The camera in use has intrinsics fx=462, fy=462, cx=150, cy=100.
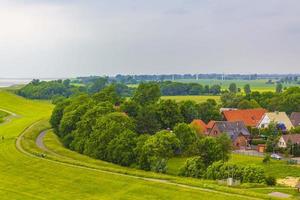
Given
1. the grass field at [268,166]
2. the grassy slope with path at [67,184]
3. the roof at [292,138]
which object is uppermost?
the roof at [292,138]

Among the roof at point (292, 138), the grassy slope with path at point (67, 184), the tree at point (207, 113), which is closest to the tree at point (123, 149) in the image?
the grassy slope with path at point (67, 184)

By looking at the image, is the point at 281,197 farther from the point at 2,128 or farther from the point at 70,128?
the point at 2,128

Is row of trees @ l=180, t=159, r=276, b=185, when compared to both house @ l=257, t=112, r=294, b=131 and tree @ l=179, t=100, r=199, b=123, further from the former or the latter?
house @ l=257, t=112, r=294, b=131

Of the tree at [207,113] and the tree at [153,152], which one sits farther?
the tree at [207,113]

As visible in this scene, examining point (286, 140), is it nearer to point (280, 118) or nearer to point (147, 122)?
point (280, 118)

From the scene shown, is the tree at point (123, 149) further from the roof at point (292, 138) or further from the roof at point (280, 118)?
the roof at point (280, 118)

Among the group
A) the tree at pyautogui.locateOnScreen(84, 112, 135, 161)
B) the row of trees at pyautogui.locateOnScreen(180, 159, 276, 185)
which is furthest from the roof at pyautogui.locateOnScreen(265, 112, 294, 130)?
the row of trees at pyautogui.locateOnScreen(180, 159, 276, 185)

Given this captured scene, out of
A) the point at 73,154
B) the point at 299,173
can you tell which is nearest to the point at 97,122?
the point at 73,154

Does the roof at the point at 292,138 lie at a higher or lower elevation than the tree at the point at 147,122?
lower
